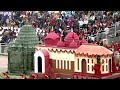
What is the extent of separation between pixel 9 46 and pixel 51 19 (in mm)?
665

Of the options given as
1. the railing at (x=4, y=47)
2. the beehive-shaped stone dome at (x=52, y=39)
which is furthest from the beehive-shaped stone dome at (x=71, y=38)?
the railing at (x=4, y=47)

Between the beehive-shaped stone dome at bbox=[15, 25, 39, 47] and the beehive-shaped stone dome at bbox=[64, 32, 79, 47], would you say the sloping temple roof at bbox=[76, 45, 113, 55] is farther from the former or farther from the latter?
the beehive-shaped stone dome at bbox=[15, 25, 39, 47]

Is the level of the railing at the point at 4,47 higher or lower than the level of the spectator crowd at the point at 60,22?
lower

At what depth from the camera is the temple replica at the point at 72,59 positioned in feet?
16.6

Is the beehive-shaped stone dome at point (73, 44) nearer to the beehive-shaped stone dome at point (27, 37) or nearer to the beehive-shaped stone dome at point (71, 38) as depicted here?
the beehive-shaped stone dome at point (71, 38)

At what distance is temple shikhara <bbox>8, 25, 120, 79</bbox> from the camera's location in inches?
199

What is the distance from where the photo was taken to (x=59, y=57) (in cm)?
516

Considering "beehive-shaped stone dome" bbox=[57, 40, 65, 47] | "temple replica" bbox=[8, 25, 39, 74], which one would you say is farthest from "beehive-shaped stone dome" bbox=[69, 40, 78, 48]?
"temple replica" bbox=[8, 25, 39, 74]

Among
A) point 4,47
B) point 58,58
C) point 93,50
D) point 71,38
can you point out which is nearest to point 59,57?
point 58,58

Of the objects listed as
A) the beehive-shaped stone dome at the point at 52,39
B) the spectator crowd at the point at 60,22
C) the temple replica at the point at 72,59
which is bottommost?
the temple replica at the point at 72,59

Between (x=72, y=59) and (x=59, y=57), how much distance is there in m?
0.18
